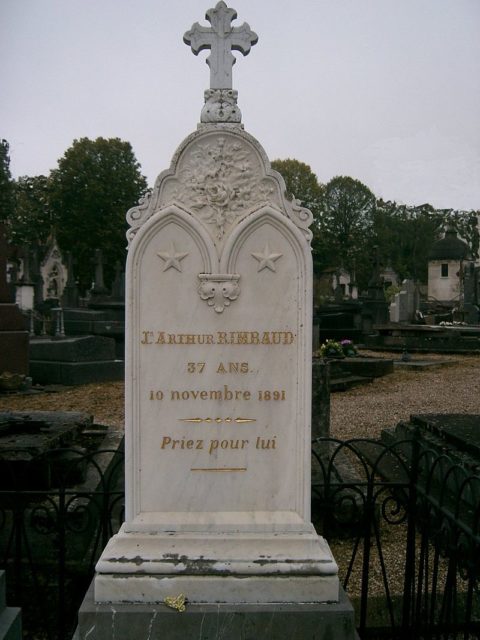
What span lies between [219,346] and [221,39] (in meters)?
1.57

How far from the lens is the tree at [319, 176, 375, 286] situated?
50188mm

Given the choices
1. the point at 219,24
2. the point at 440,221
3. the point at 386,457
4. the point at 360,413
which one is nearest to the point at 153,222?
the point at 219,24

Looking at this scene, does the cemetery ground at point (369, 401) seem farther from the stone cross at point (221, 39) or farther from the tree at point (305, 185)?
the tree at point (305, 185)

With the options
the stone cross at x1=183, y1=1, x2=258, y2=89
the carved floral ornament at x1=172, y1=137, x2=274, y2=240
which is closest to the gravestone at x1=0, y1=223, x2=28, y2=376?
the stone cross at x1=183, y1=1, x2=258, y2=89

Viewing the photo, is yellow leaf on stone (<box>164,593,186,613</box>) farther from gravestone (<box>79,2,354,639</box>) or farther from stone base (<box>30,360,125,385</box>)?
stone base (<box>30,360,125,385</box>)

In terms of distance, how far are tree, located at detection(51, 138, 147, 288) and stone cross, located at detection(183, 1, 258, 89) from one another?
36062 millimetres

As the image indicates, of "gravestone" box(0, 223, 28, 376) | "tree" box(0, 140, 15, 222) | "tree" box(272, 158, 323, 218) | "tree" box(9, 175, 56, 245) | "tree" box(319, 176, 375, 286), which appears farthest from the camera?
"tree" box(319, 176, 375, 286)

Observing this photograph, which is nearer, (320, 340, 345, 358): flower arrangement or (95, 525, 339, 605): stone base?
(95, 525, 339, 605): stone base

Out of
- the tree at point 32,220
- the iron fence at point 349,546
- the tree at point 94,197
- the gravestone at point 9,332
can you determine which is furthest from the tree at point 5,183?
the iron fence at point 349,546

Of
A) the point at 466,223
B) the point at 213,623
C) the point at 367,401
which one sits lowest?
the point at 367,401

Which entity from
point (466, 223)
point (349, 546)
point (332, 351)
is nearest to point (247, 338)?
point (349, 546)

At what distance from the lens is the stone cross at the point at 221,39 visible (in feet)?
9.64

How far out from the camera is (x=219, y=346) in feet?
9.27

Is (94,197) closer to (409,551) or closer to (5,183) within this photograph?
(5,183)
